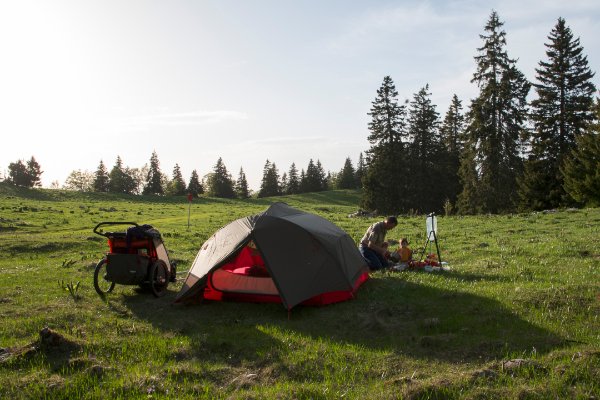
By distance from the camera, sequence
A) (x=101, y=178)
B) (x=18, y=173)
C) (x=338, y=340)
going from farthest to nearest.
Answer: (x=101, y=178) < (x=18, y=173) < (x=338, y=340)

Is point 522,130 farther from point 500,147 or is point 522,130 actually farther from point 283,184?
point 283,184

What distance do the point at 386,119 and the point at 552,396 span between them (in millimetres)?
52625

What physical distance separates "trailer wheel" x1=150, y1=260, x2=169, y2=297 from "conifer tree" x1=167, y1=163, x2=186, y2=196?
94250 mm

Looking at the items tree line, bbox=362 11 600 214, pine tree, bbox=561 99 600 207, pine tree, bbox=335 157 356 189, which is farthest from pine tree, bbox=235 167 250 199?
pine tree, bbox=561 99 600 207

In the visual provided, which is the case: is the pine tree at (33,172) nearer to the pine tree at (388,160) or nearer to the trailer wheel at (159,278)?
the pine tree at (388,160)

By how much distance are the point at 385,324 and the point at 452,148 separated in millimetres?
59548

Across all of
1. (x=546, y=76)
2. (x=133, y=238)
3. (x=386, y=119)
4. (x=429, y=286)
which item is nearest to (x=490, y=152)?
(x=546, y=76)

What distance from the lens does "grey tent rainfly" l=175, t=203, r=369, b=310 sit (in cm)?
1001

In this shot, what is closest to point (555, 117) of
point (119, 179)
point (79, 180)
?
point (119, 179)

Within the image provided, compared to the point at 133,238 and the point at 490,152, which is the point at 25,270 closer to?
the point at 133,238

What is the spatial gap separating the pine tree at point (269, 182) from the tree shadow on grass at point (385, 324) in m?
100

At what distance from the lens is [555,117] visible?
41688 mm

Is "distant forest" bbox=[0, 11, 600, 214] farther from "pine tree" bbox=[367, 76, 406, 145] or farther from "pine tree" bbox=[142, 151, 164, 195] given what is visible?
"pine tree" bbox=[142, 151, 164, 195]

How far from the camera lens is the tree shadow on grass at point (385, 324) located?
7270mm
